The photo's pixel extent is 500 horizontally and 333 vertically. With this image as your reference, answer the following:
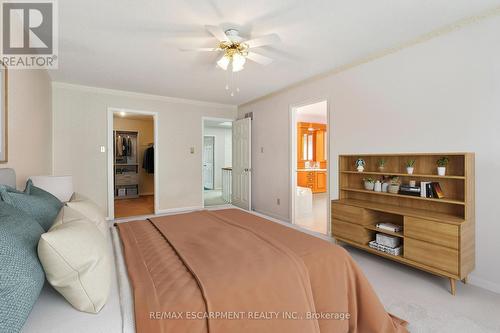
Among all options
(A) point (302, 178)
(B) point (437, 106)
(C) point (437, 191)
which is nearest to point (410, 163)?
(C) point (437, 191)

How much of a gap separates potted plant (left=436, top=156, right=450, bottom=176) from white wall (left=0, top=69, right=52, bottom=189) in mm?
3737

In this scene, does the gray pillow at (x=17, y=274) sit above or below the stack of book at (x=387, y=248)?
above

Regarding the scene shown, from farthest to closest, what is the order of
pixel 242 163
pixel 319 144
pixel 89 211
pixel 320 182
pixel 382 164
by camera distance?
pixel 319 144 < pixel 320 182 < pixel 242 163 < pixel 382 164 < pixel 89 211

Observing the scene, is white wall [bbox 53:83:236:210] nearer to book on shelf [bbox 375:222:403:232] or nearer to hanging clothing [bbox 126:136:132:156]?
hanging clothing [bbox 126:136:132:156]

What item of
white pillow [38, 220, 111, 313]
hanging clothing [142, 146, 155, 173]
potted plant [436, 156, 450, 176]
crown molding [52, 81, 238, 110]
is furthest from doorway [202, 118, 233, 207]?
white pillow [38, 220, 111, 313]

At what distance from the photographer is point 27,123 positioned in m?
2.41

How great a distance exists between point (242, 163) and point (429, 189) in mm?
3563

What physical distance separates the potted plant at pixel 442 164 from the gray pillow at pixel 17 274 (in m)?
3.00

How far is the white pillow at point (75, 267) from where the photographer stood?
0.88 metres

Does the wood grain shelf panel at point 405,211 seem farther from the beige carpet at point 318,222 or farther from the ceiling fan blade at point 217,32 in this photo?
the ceiling fan blade at point 217,32

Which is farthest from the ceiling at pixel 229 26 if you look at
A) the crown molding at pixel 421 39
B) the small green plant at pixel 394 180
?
the small green plant at pixel 394 180

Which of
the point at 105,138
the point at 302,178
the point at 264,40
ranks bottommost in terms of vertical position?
the point at 302,178

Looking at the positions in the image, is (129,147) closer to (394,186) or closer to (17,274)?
(394,186)

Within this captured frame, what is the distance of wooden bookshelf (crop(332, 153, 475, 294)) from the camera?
2096 millimetres
